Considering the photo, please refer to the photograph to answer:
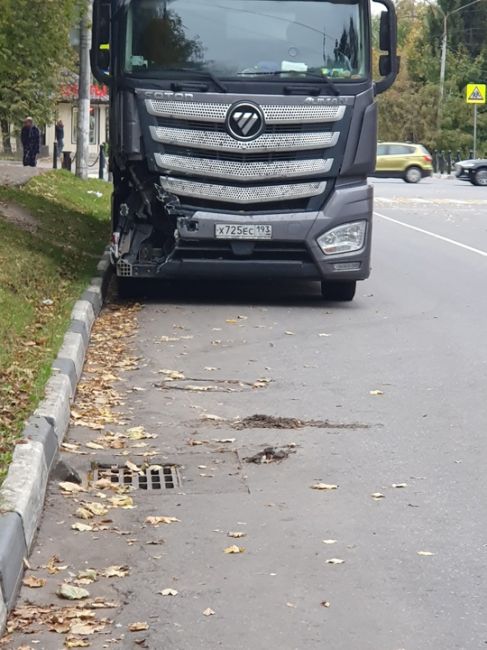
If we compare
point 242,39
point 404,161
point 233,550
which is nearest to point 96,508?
point 233,550

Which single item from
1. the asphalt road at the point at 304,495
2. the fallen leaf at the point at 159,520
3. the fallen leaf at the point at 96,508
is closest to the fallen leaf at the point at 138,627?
the asphalt road at the point at 304,495

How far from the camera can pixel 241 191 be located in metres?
12.9

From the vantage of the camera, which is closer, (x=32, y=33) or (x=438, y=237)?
(x=438, y=237)

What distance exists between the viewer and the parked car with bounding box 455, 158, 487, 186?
50.3m

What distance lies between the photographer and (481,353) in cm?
1090

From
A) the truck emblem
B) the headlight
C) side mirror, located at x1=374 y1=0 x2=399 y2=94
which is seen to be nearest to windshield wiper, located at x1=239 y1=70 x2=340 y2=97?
the truck emblem

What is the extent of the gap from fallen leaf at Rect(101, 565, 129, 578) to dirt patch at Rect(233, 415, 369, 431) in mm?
2674

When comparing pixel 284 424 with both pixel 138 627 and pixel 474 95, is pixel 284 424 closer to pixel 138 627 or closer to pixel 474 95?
pixel 138 627

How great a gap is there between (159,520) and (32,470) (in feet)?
2.03

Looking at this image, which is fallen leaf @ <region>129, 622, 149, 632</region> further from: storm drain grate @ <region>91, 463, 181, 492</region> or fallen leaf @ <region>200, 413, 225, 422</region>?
fallen leaf @ <region>200, 413, 225, 422</region>

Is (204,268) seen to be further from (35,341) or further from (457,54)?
(457,54)

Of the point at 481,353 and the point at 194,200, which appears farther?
the point at 194,200

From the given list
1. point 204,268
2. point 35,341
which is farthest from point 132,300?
point 35,341

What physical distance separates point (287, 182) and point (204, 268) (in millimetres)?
1151
